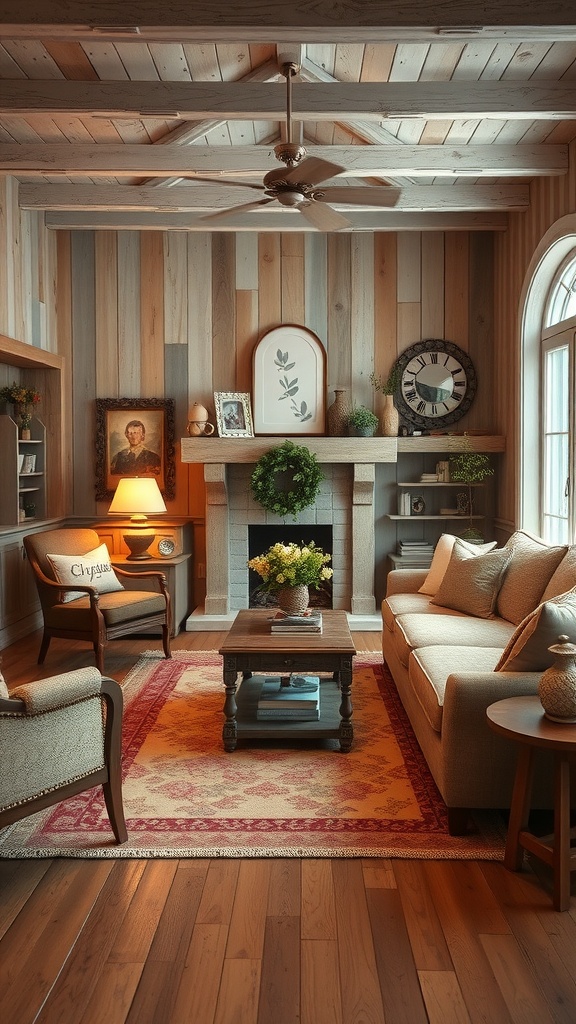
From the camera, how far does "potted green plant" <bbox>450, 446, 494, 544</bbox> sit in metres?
6.86

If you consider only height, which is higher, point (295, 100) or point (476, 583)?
point (295, 100)

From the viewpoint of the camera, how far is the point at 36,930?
2.57 metres

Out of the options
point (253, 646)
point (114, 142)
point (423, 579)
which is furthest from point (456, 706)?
point (114, 142)

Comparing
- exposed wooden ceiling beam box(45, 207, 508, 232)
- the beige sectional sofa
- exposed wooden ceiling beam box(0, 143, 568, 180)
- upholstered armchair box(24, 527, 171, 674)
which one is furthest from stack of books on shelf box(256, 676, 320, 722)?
exposed wooden ceiling beam box(45, 207, 508, 232)

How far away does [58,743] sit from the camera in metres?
2.90

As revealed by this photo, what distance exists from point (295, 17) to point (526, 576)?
287 centimetres

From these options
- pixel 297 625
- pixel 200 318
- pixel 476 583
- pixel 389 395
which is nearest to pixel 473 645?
pixel 476 583

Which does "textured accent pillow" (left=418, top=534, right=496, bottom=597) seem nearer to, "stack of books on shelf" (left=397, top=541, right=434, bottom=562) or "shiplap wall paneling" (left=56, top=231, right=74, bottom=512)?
"stack of books on shelf" (left=397, top=541, right=434, bottom=562)

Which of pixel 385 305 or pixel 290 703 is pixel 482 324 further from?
pixel 290 703

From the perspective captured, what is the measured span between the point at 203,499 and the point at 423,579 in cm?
244

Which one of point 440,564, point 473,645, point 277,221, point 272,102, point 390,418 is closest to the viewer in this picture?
point 473,645

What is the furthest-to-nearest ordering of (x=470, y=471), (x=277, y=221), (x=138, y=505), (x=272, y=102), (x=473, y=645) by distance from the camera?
(x=470, y=471), (x=277, y=221), (x=138, y=505), (x=272, y=102), (x=473, y=645)

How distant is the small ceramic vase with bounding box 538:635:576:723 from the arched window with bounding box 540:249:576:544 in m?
2.65

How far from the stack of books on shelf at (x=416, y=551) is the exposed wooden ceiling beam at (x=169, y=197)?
266 cm
